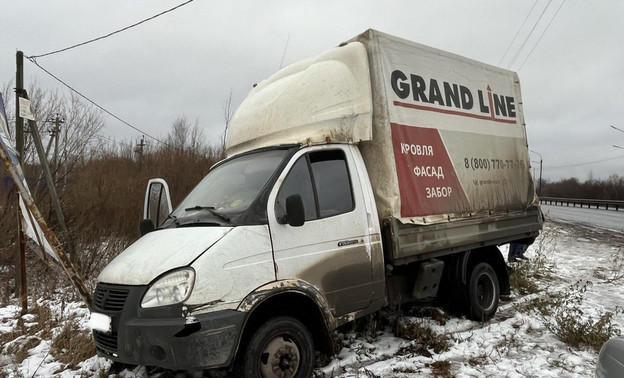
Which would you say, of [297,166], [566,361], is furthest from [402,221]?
[566,361]

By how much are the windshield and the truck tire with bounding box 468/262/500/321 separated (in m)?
3.26

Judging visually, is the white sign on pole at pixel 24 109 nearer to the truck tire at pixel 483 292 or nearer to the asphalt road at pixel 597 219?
the truck tire at pixel 483 292

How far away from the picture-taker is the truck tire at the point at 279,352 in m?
3.08

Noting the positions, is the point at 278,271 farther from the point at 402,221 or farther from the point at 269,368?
the point at 402,221

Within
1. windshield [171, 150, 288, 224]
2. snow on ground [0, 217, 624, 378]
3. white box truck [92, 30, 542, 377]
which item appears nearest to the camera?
white box truck [92, 30, 542, 377]

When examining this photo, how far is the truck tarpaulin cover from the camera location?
4297mm

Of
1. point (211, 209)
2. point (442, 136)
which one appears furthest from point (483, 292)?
point (211, 209)

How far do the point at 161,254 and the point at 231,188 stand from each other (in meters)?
0.97

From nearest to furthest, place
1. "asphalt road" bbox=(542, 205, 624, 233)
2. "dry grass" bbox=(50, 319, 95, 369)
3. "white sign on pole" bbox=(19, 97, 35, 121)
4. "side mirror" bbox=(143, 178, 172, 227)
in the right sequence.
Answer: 1. "dry grass" bbox=(50, 319, 95, 369)
2. "side mirror" bbox=(143, 178, 172, 227)
3. "white sign on pole" bbox=(19, 97, 35, 121)
4. "asphalt road" bbox=(542, 205, 624, 233)

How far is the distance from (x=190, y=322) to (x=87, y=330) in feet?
9.12

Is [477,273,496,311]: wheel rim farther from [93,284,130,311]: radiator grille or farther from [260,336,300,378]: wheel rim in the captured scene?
[93,284,130,311]: radiator grille

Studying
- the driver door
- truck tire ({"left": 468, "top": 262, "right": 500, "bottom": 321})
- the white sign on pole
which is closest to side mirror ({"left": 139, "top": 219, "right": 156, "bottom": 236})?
the driver door

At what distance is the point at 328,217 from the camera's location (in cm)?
375

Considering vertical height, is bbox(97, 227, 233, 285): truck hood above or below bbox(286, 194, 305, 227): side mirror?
below
